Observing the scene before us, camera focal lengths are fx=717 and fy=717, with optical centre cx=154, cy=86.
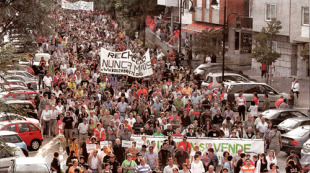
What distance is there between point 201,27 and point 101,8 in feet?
165

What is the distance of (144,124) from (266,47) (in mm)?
17587

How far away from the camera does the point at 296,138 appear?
23.2 meters

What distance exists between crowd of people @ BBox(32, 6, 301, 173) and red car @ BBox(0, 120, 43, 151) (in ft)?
2.77

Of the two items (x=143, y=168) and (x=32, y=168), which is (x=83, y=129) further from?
(x=143, y=168)

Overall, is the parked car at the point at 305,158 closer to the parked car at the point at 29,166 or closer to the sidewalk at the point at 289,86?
the parked car at the point at 29,166

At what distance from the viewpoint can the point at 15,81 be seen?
3456cm

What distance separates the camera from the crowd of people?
19.5 m

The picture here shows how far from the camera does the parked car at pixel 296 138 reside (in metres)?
23.1

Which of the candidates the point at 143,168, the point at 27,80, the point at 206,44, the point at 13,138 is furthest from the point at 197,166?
the point at 206,44

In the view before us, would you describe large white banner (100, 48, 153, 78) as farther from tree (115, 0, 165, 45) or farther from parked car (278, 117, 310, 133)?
tree (115, 0, 165, 45)

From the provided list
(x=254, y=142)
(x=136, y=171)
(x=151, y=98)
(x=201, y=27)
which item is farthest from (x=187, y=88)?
(x=201, y=27)

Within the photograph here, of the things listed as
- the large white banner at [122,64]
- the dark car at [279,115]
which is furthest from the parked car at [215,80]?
the dark car at [279,115]

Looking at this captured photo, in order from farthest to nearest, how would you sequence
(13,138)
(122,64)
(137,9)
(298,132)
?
(137,9), (122,64), (298,132), (13,138)

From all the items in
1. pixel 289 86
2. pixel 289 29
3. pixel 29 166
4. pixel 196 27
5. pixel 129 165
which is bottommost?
pixel 289 86
